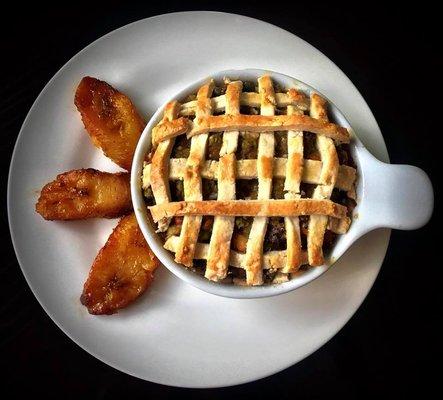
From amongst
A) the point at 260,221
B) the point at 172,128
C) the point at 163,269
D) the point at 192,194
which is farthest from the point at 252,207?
the point at 163,269

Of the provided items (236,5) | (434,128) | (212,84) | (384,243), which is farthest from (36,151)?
(434,128)

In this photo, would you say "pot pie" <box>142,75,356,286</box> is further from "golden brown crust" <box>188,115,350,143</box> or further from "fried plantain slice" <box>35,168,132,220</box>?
"fried plantain slice" <box>35,168,132,220</box>

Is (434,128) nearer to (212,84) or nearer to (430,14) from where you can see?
(430,14)

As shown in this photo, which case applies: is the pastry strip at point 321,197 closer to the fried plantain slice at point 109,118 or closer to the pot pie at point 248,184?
the pot pie at point 248,184

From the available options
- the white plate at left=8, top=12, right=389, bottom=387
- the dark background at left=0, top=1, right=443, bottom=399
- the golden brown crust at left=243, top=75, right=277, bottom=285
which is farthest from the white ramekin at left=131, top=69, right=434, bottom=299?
the dark background at left=0, top=1, right=443, bottom=399

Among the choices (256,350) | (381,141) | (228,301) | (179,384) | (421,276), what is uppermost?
(381,141)
